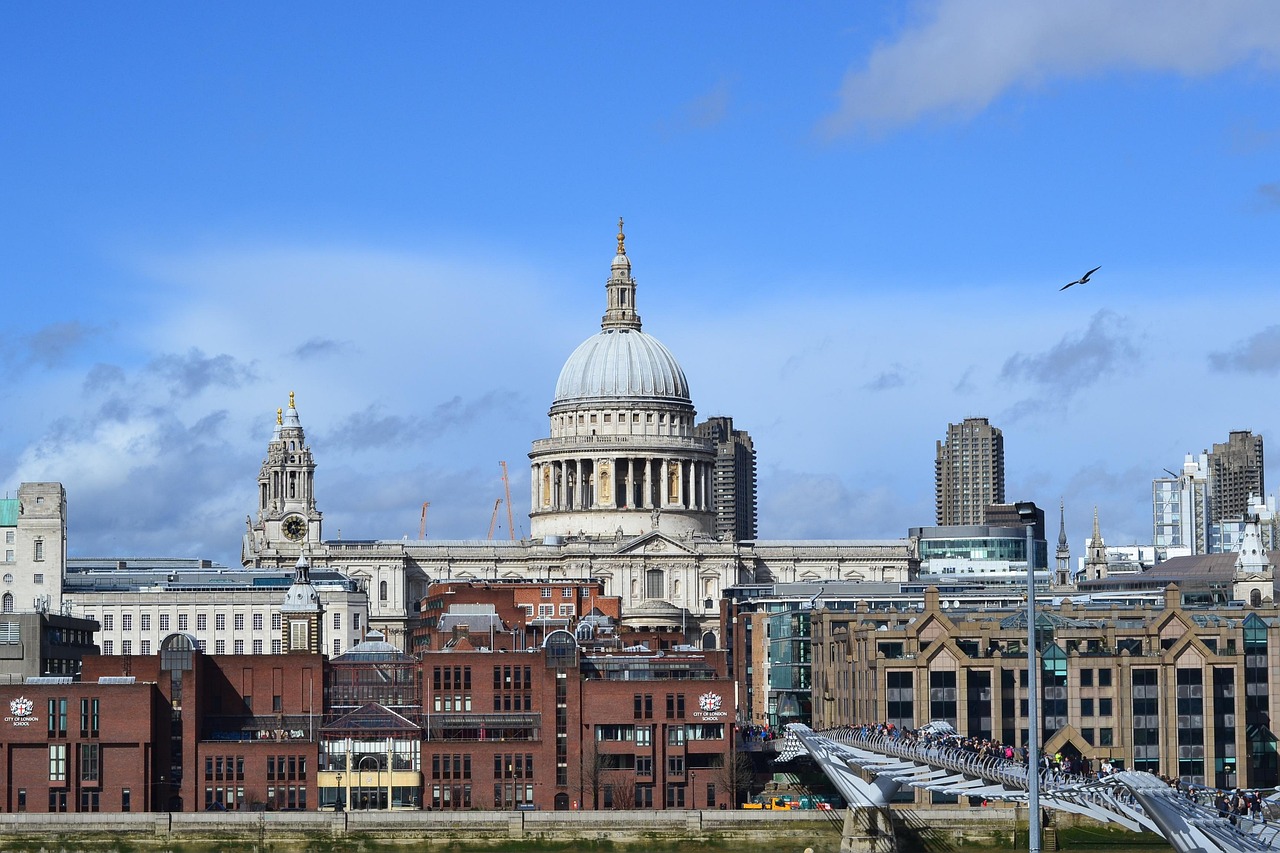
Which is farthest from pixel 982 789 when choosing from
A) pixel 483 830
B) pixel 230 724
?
pixel 230 724

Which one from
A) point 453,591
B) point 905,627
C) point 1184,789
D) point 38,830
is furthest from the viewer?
point 453,591

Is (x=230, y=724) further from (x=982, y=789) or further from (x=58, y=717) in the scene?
(x=982, y=789)

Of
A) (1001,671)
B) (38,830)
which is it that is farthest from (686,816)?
(38,830)

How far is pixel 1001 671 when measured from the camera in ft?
456

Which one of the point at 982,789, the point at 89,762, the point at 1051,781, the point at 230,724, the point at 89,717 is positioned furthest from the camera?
the point at 230,724

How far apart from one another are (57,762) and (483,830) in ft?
63.6

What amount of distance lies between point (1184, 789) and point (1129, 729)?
52.4 meters

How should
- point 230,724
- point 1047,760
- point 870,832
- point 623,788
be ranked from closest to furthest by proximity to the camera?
1. point 1047,760
2. point 870,832
3. point 623,788
4. point 230,724

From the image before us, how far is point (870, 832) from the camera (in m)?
125

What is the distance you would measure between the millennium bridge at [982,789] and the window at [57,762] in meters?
32.5

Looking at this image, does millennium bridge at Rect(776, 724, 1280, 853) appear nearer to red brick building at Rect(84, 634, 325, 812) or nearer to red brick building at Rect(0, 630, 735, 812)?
red brick building at Rect(0, 630, 735, 812)

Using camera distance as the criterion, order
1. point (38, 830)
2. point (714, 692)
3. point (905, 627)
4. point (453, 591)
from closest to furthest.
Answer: point (38, 830), point (714, 692), point (905, 627), point (453, 591)

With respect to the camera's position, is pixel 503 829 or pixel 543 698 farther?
pixel 543 698

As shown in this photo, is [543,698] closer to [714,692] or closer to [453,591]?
[714,692]
